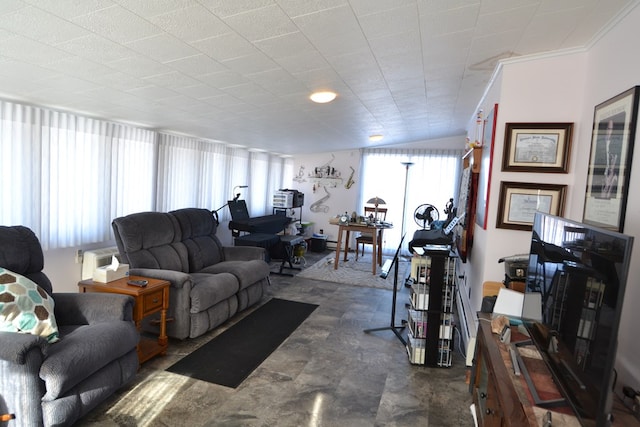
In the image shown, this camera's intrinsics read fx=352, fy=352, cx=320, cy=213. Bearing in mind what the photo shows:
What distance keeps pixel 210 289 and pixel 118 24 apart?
2.17 meters

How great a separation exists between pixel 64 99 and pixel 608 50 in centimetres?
378

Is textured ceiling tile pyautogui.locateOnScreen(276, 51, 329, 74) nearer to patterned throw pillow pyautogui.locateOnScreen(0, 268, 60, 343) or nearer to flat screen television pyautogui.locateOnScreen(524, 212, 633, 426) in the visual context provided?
flat screen television pyautogui.locateOnScreen(524, 212, 633, 426)

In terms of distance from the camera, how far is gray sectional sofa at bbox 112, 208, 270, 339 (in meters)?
3.05

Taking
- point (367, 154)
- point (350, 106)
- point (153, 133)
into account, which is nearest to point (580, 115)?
point (350, 106)

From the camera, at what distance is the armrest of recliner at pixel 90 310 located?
233 cm

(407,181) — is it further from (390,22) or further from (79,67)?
(79,67)

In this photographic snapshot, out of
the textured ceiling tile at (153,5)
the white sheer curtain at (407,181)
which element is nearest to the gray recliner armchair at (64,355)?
the textured ceiling tile at (153,5)

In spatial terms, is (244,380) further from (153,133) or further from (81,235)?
(153,133)

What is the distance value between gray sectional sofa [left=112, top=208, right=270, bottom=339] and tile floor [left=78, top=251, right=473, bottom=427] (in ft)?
0.76

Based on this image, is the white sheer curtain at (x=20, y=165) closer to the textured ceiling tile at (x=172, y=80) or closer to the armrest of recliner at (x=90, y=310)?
the armrest of recliner at (x=90, y=310)

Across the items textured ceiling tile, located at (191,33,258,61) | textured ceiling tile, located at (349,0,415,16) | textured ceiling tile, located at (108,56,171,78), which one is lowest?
textured ceiling tile, located at (108,56,171,78)

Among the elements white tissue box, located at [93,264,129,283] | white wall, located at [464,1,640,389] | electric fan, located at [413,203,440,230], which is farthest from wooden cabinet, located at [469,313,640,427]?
electric fan, located at [413,203,440,230]

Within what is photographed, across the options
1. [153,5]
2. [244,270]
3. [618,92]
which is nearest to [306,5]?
[153,5]

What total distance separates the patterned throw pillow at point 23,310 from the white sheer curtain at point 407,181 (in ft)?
18.7
